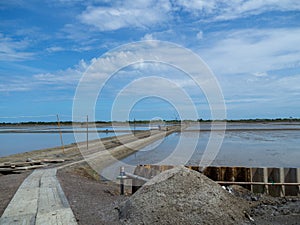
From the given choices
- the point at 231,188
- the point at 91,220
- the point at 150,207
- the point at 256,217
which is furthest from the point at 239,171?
the point at 91,220

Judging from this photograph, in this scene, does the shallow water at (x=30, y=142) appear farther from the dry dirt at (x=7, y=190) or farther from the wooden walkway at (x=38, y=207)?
the wooden walkway at (x=38, y=207)

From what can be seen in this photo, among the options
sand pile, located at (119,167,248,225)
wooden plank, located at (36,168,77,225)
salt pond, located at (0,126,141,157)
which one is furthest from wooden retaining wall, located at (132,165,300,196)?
salt pond, located at (0,126,141,157)

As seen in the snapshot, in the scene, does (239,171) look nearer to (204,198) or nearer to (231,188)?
(231,188)

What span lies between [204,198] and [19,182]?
23.8 ft

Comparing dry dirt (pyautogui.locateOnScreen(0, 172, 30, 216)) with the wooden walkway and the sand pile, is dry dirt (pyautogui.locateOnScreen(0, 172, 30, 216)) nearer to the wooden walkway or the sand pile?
the wooden walkway

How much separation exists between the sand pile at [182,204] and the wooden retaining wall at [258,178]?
3.14 m

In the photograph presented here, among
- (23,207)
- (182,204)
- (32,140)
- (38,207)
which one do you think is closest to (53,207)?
(38,207)

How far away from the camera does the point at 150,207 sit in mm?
7223

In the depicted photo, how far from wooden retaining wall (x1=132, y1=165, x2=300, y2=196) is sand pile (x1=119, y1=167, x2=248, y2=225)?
10.3 ft

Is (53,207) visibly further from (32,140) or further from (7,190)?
(32,140)

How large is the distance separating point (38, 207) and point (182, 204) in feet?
11.4

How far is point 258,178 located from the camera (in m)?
12.4

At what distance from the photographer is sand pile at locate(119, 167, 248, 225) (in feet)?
23.0

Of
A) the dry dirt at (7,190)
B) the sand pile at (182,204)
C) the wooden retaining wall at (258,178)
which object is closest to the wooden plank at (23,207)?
the dry dirt at (7,190)
